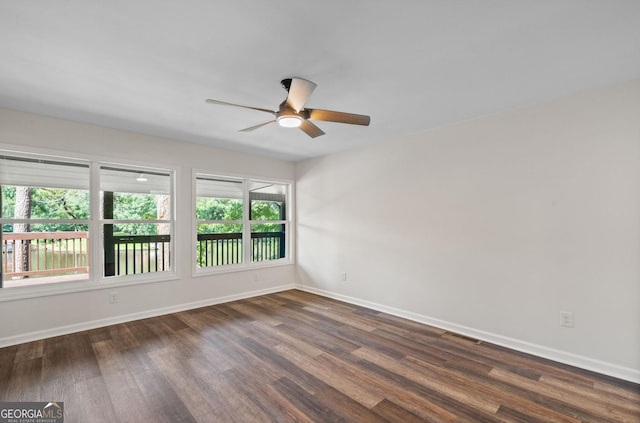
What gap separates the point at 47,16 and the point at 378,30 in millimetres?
1930

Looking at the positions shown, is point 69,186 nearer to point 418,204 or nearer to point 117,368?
point 117,368

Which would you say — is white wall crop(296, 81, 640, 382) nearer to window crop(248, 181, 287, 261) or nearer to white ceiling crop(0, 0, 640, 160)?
white ceiling crop(0, 0, 640, 160)

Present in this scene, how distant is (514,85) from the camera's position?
2.50m

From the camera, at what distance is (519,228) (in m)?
2.97

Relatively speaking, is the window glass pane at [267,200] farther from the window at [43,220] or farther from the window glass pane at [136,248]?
the window at [43,220]

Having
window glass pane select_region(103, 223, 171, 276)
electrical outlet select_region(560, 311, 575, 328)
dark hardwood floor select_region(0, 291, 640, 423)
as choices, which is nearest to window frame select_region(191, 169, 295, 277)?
window glass pane select_region(103, 223, 171, 276)

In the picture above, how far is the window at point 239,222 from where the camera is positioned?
4.62 meters

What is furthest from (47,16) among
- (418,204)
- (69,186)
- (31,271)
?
(418,204)

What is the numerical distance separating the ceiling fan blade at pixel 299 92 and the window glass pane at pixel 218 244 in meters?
3.05

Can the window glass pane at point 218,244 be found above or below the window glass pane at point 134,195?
below

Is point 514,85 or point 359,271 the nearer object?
point 514,85

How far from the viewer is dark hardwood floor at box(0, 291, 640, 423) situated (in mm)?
1981

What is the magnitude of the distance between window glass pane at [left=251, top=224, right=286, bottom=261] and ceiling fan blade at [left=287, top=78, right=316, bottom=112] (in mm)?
3292

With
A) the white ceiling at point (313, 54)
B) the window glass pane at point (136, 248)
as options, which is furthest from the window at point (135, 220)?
the white ceiling at point (313, 54)
